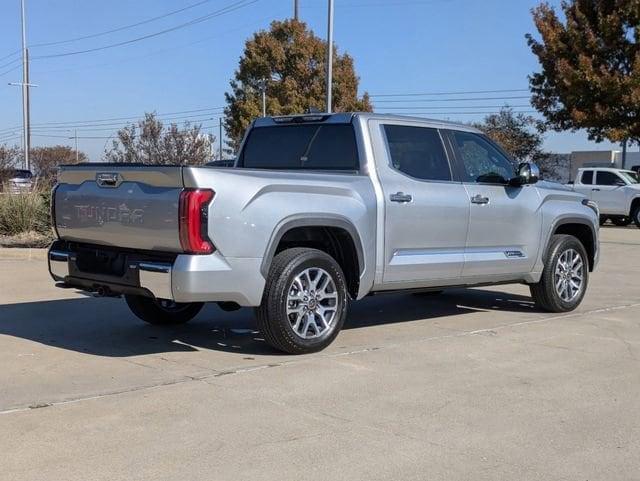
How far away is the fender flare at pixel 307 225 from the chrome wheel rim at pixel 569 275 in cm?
307

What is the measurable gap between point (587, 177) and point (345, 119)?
71.0 feet

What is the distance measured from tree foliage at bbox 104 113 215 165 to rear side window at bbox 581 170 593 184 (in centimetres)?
1325

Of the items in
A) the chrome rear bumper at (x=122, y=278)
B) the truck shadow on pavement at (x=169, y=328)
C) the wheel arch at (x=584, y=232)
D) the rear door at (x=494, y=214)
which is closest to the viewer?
the chrome rear bumper at (x=122, y=278)

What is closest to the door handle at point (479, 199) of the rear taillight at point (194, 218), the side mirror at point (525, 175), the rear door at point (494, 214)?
the rear door at point (494, 214)

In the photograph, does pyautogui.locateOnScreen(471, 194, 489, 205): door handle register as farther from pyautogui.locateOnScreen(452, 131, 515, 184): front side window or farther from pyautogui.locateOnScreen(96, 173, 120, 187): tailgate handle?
pyautogui.locateOnScreen(96, 173, 120, 187): tailgate handle

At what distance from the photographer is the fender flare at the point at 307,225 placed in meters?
5.96

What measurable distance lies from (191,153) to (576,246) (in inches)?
594

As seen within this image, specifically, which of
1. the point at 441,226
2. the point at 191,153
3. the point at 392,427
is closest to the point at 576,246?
the point at 441,226

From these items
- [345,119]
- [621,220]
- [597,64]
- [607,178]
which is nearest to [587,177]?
[607,178]

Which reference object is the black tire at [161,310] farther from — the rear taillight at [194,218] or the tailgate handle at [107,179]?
the rear taillight at [194,218]

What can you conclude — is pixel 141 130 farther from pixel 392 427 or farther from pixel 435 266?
pixel 392 427

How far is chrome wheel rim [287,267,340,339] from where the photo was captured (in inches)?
246

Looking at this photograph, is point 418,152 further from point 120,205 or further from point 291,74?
point 291,74

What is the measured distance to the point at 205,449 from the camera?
425cm
